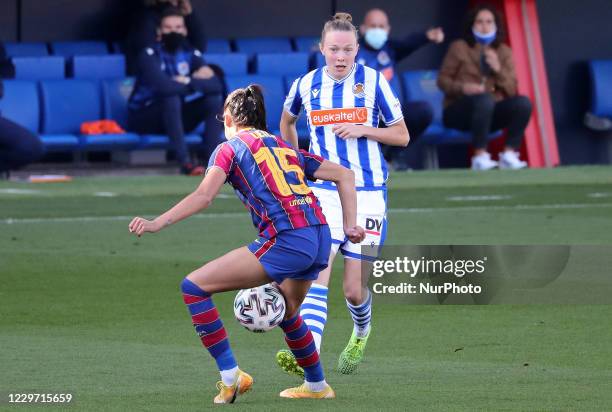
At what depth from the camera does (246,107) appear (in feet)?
22.4

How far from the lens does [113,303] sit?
1005 cm

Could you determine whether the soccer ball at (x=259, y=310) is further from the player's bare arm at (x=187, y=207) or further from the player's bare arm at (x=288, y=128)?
the player's bare arm at (x=288, y=128)

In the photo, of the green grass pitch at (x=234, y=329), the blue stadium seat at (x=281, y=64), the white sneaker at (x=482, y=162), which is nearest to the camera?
the green grass pitch at (x=234, y=329)

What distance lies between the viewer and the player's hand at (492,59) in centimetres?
2145

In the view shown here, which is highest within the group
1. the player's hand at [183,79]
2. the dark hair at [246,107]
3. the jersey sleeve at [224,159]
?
the dark hair at [246,107]

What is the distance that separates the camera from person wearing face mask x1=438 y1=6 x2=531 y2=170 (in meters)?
21.2

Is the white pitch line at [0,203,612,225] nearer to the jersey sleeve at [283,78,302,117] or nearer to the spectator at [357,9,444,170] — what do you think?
the spectator at [357,9,444,170]

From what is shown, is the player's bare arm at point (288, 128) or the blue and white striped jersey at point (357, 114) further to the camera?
the player's bare arm at point (288, 128)

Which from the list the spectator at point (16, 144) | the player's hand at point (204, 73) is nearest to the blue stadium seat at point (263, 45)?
the player's hand at point (204, 73)

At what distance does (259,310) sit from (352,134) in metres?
1.66

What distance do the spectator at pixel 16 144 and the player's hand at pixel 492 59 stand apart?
6320mm

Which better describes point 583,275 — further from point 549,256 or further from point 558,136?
point 558,136

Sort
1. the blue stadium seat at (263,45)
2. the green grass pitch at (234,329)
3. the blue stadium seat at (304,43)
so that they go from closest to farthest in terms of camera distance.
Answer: the green grass pitch at (234,329) < the blue stadium seat at (263,45) < the blue stadium seat at (304,43)

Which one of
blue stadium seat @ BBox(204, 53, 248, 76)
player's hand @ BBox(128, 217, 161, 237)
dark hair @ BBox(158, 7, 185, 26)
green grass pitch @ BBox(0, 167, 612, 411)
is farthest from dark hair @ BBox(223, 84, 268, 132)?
blue stadium seat @ BBox(204, 53, 248, 76)
